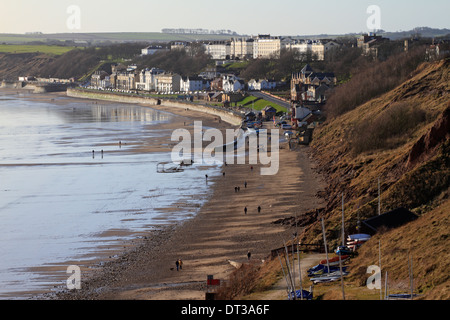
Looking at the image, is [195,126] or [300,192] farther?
[195,126]

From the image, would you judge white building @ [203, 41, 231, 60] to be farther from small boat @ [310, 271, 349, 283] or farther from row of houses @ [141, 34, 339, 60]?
small boat @ [310, 271, 349, 283]

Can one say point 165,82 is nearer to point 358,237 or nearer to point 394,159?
point 394,159

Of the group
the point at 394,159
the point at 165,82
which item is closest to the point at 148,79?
the point at 165,82

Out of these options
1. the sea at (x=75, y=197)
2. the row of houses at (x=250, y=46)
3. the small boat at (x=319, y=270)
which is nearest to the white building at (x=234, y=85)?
the sea at (x=75, y=197)

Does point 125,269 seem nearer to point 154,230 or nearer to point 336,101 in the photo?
point 154,230

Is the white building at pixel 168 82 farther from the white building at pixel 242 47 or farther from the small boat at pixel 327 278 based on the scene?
the small boat at pixel 327 278
